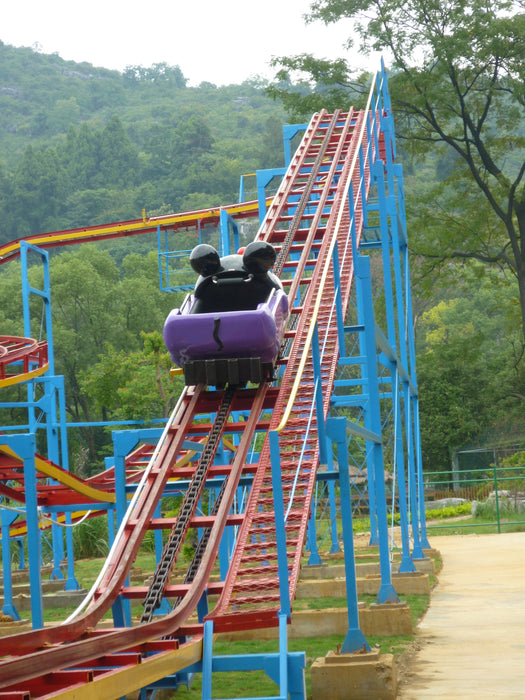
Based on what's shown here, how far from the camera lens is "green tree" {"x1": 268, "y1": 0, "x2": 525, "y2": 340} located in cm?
2573

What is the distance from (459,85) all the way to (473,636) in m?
21.3

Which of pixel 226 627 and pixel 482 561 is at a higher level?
pixel 226 627

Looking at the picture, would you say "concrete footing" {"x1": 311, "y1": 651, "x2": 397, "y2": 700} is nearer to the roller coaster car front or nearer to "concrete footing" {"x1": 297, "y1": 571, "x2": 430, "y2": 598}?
the roller coaster car front

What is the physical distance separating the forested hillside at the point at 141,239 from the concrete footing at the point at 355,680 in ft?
58.9

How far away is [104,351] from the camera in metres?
42.5

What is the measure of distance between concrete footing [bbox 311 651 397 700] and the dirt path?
17cm

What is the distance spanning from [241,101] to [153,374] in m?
79.1

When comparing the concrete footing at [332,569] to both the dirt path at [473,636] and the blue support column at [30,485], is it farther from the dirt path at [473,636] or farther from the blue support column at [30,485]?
the blue support column at [30,485]

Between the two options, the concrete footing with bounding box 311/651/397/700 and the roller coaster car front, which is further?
the roller coaster car front

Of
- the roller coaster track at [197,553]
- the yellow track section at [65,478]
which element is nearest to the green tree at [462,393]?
the yellow track section at [65,478]

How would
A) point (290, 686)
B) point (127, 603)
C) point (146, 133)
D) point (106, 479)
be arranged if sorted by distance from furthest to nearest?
point (146, 133), point (106, 479), point (127, 603), point (290, 686)

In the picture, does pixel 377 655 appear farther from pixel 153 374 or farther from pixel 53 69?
pixel 53 69

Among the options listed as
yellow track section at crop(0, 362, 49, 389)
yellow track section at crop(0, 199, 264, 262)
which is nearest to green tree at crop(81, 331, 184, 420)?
yellow track section at crop(0, 199, 264, 262)

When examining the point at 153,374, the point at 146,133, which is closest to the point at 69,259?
the point at 153,374
